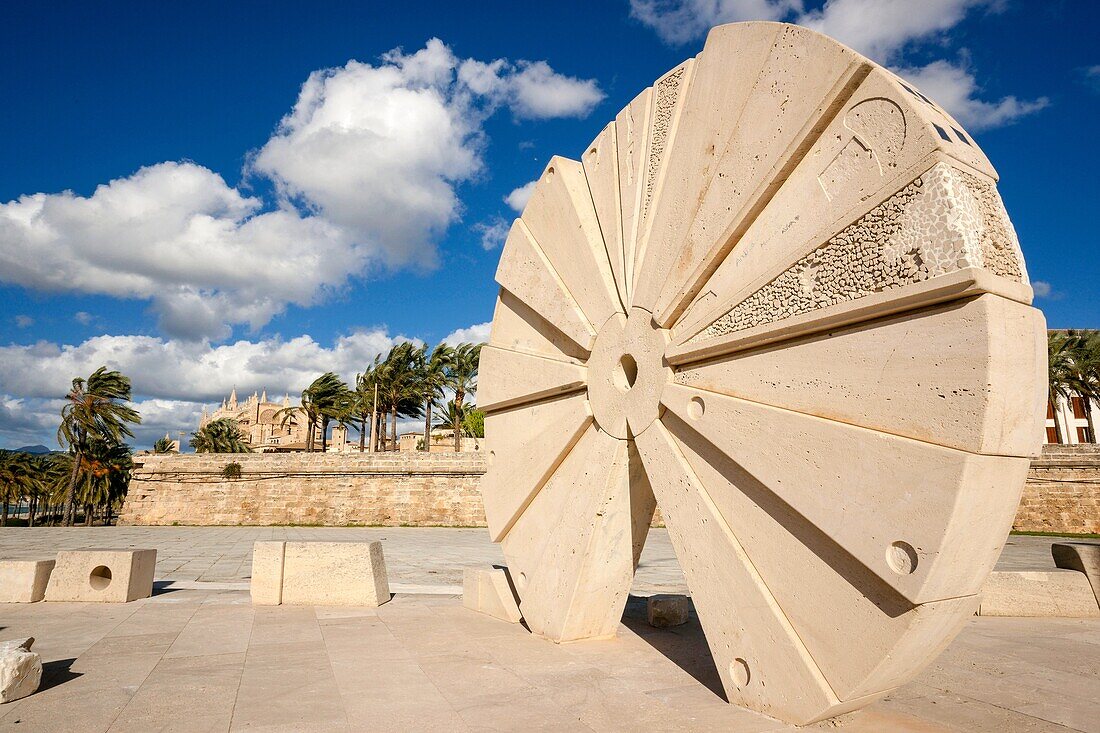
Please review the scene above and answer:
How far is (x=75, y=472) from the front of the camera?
27.1 m

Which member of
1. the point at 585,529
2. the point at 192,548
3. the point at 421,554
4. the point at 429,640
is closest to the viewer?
the point at 585,529

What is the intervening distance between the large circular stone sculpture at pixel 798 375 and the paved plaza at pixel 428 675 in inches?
19.9

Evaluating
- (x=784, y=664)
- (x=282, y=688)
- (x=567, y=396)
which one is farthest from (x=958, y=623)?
(x=282, y=688)

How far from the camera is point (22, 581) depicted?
6531 mm

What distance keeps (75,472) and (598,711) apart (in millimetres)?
31327

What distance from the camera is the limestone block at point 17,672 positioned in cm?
348

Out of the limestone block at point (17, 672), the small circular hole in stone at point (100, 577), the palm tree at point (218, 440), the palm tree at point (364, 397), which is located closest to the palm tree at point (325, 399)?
the palm tree at point (364, 397)

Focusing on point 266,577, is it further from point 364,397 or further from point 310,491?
point 364,397

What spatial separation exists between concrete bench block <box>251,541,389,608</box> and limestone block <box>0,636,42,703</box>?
2.84 m

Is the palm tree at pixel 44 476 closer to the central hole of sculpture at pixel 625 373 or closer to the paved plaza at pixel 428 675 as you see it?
the paved plaza at pixel 428 675

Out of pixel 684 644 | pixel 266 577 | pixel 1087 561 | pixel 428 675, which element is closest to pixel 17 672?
pixel 428 675

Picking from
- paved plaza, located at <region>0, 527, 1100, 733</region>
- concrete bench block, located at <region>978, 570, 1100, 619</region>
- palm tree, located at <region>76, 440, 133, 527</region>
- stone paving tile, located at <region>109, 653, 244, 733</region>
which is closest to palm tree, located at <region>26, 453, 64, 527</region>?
palm tree, located at <region>76, 440, 133, 527</region>

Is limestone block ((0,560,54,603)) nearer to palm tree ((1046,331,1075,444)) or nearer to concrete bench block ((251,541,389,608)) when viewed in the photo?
concrete bench block ((251,541,389,608))

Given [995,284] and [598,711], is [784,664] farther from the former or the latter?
[995,284]
